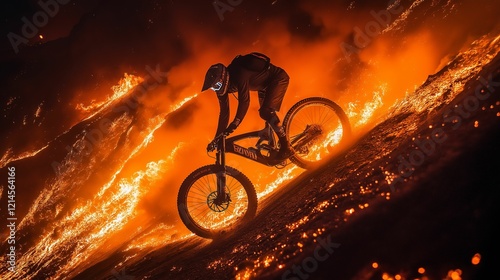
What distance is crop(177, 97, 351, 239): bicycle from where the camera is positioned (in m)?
4.85

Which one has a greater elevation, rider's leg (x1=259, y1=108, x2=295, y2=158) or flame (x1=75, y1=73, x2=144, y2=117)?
flame (x1=75, y1=73, x2=144, y2=117)

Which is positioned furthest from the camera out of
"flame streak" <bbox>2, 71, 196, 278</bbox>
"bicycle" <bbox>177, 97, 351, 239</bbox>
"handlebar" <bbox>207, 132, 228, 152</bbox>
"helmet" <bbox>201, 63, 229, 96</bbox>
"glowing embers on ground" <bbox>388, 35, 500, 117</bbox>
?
"flame streak" <bbox>2, 71, 196, 278</bbox>

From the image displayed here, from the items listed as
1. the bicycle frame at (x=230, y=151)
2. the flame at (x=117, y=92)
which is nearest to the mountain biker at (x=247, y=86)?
the bicycle frame at (x=230, y=151)

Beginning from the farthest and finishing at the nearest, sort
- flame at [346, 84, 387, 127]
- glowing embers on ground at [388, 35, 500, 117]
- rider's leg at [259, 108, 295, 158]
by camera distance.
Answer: flame at [346, 84, 387, 127] → rider's leg at [259, 108, 295, 158] → glowing embers on ground at [388, 35, 500, 117]

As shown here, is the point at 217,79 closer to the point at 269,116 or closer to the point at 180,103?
the point at 269,116

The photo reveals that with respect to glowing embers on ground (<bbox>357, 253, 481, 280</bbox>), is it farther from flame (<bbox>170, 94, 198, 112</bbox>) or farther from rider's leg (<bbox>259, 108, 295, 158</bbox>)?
flame (<bbox>170, 94, 198, 112</bbox>)

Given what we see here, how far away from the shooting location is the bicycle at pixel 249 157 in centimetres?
485

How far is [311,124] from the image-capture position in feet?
18.9

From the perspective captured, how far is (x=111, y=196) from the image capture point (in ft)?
38.7

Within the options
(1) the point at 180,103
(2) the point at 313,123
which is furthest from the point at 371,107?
(1) the point at 180,103

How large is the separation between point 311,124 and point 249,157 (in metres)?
1.39

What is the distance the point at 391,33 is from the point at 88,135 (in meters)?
13.1

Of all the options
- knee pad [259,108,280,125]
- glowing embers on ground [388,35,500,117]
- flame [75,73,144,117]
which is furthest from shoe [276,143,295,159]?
flame [75,73,144,117]

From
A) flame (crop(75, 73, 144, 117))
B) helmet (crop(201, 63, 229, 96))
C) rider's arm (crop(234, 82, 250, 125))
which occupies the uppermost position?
flame (crop(75, 73, 144, 117))
